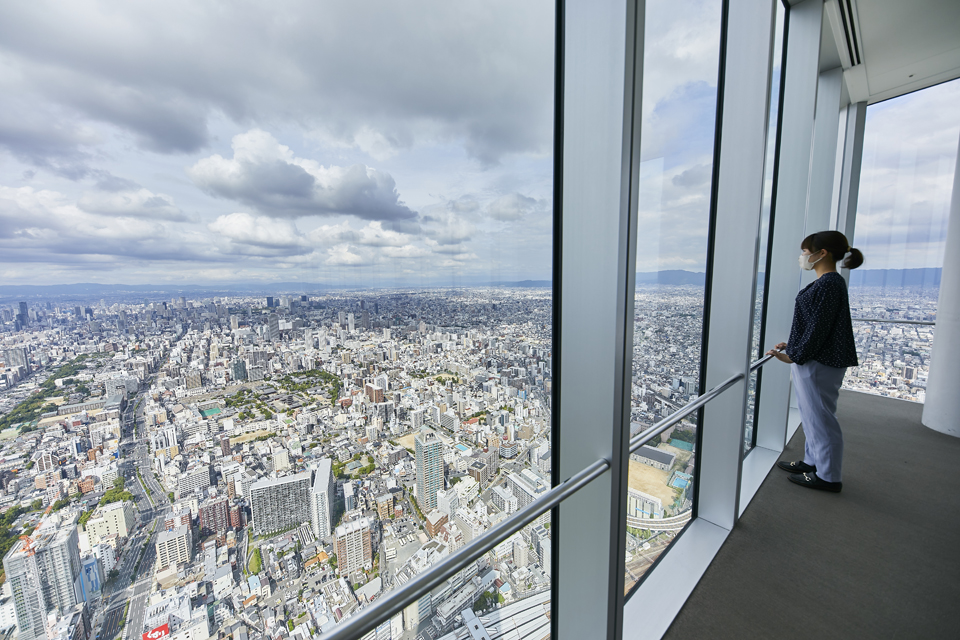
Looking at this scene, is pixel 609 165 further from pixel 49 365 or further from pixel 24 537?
pixel 24 537

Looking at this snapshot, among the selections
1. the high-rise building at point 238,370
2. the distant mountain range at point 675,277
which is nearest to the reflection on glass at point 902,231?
the distant mountain range at point 675,277

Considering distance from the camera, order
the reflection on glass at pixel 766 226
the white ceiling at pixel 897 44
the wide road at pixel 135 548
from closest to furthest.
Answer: the wide road at pixel 135 548, the reflection on glass at pixel 766 226, the white ceiling at pixel 897 44

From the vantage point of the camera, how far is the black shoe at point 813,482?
2229 millimetres

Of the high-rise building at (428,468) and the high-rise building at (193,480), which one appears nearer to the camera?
the high-rise building at (193,480)

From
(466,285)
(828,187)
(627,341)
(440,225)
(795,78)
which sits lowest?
(627,341)

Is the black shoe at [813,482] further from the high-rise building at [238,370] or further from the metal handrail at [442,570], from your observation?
the high-rise building at [238,370]

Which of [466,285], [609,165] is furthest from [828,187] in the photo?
[466,285]

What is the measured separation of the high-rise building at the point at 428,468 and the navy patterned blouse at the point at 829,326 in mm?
2274

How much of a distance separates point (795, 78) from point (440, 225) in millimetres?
3078

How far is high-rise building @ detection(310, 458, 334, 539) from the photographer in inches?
30.6

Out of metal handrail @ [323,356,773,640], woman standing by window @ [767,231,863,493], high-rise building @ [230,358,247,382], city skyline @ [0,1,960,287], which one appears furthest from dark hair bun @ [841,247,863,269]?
high-rise building @ [230,358,247,382]

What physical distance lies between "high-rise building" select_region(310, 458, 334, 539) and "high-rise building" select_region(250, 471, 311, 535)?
0.01 meters

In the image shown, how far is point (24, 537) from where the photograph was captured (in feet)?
1.58

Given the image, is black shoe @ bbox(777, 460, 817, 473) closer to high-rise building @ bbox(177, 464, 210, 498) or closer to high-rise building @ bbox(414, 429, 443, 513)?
high-rise building @ bbox(414, 429, 443, 513)
